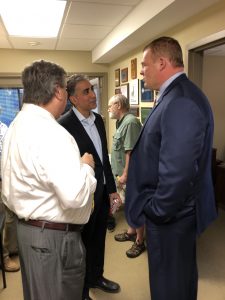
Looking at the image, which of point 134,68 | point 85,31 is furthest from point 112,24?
point 134,68

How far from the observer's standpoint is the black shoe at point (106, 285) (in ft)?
6.84

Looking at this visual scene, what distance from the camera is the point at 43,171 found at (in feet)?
3.55

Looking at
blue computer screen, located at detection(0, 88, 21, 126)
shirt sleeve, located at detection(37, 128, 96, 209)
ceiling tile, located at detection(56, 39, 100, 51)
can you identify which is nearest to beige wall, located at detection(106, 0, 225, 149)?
ceiling tile, located at detection(56, 39, 100, 51)

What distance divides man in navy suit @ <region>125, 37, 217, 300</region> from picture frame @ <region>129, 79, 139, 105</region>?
2.14m

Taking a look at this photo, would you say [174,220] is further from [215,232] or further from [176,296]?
[215,232]

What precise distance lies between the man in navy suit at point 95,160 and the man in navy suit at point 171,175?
1.52ft

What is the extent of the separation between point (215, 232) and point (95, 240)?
1688 mm

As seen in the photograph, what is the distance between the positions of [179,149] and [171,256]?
0.56 meters

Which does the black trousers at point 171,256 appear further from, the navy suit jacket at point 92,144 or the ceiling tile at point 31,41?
the ceiling tile at point 31,41

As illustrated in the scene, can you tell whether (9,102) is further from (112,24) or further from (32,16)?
(112,24)

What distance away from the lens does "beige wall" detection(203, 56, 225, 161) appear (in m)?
4.67

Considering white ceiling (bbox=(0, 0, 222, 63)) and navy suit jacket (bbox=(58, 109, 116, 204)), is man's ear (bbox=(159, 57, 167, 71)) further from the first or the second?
white ceiling (bbox=(0, 0, 222, 63))

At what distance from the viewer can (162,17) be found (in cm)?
231

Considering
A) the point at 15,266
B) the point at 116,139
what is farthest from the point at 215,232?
the point at 15,266
